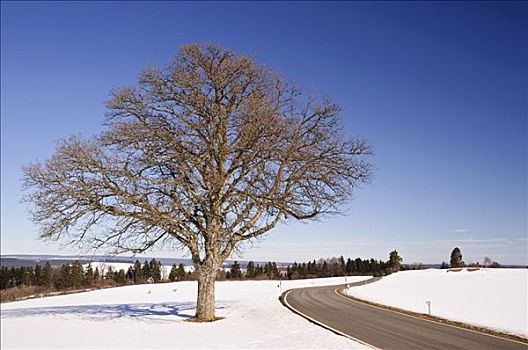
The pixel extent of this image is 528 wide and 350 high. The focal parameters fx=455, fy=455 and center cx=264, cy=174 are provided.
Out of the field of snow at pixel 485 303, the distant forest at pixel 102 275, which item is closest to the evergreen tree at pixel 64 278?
the distant forest at pixel 102 275

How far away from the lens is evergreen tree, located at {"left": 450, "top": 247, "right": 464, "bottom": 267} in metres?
96.6

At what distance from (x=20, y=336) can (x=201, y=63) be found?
46.4 feet

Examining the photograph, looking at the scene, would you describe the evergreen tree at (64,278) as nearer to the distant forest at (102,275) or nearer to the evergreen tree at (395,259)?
the distant forest at (102,275)

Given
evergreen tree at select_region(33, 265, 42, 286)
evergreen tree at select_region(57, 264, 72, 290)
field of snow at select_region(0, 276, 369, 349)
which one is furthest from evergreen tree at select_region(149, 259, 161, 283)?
field of snow at select_region(0, 276, 369, 349)

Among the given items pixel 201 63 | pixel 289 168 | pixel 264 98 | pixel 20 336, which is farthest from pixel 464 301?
pixel 20 336

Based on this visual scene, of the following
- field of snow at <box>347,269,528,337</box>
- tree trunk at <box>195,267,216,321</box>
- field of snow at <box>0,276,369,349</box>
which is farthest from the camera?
field of snow at <box>347,269,528,337</box>

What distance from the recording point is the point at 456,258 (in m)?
96.9

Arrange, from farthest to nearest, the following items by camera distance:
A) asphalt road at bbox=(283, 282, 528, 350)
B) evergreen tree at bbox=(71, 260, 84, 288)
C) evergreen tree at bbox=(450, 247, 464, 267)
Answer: evergreen tree at bbox=(450, 247, 464, 267)
evergreen tree at bbox=(71, 260, 84, 288)
asphalt road at bbox=(283, 282, 528, 350)

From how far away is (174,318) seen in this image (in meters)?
23.0

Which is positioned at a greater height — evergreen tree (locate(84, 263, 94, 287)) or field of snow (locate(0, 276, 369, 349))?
field of snow (locate(0, 276, 369, 349))

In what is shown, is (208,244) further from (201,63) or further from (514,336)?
(514,336)

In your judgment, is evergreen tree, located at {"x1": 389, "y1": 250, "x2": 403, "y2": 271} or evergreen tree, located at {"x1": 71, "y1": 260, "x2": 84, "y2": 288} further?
evergreen tree, located at {"x1": 389, "y1": 250, "x2": 403, "y2": 271}

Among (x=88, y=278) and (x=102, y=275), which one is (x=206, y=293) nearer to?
(x=88, y=278)

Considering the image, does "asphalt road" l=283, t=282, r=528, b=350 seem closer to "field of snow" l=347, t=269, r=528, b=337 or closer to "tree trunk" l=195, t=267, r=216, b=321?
"field of snow" l=347, t=269, r=528, b=337
